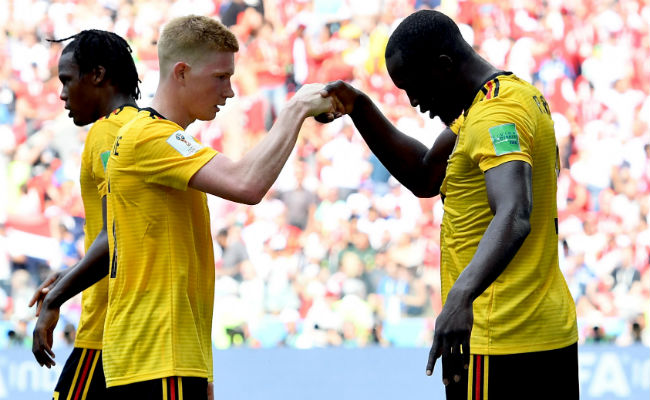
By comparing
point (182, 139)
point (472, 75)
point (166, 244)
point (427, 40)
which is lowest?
point (166, 244)

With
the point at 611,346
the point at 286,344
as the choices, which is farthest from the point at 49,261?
the point at 611,346

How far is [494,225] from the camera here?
2.41 m

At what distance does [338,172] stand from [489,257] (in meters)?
6.21

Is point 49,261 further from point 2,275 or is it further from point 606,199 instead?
point 606,199

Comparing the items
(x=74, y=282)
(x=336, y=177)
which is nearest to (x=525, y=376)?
(x=74, y=282)

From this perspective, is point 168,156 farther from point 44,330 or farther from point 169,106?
point 44,330

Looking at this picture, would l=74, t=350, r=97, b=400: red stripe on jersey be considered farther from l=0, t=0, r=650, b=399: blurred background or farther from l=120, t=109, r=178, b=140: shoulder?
l=0, t=0, r=650, b=399: blurred background

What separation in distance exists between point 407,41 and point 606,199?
19.7 ft

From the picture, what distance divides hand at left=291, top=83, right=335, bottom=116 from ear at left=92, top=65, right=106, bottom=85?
1101mm

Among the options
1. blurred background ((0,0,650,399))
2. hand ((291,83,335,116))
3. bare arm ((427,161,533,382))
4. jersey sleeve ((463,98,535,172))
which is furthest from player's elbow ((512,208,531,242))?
blurred background ((0,0,650,399))

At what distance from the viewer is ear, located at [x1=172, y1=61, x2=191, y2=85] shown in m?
2.92

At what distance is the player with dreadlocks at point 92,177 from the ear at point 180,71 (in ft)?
1.72

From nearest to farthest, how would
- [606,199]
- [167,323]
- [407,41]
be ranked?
[167,323], [407,41], [606,199]

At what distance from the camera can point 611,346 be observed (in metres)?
6.90
